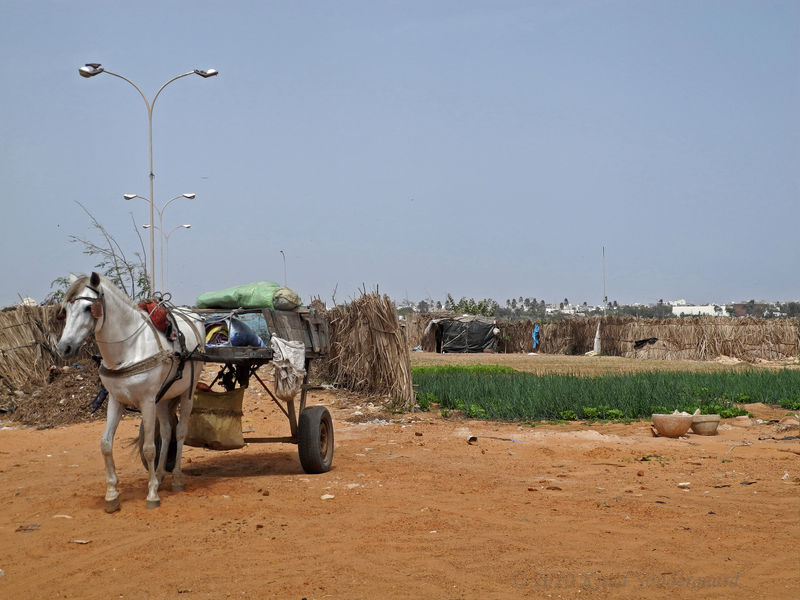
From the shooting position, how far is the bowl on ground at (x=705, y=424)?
11656mm

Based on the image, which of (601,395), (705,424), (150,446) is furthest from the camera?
(601,395)

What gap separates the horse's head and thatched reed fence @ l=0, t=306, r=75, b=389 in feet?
32.8

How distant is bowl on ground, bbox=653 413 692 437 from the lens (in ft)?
37.2

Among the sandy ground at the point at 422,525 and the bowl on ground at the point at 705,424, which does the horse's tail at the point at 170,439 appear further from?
the bowl on ground at the point at 705,424

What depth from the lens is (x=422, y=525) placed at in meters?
6.38

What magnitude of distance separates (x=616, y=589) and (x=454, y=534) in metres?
1.54

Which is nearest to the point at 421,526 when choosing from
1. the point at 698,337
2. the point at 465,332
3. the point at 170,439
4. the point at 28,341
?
the point at 170,439

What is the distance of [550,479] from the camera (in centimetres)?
839

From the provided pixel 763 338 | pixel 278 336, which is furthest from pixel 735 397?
pixel 763 338

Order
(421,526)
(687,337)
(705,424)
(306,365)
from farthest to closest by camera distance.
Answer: (687,337) → (705,424) → (306,365) → (421,526)

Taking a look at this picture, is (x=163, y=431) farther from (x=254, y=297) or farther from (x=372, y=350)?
(x=372, y=350)

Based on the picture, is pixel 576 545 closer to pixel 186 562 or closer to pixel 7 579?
pixel 186 562

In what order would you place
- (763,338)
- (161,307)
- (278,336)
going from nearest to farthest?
(161,307) < (278,336) < (763,338)

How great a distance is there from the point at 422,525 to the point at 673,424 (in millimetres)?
6235
